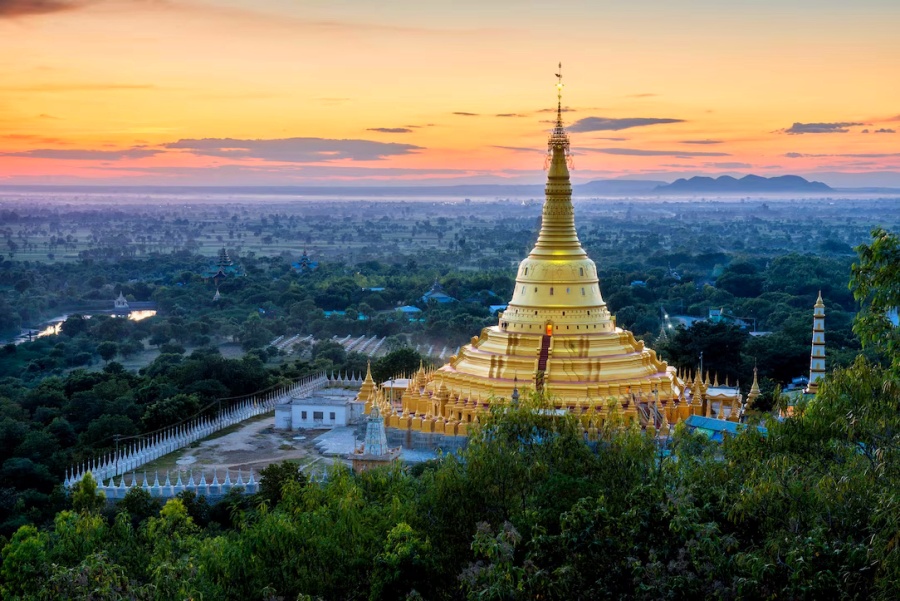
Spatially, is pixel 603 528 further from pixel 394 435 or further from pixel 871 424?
pixel 394 435

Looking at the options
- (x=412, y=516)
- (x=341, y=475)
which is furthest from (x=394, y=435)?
(x=412, y=516)

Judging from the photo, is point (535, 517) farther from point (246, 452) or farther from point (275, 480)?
point (246, 452)

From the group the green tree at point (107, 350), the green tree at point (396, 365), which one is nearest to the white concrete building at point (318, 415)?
the green tree at point (396, 365)

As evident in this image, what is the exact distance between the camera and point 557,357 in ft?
121

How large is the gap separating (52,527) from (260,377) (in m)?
19.6

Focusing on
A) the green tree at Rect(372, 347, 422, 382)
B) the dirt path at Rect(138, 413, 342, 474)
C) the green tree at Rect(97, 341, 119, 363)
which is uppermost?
the green tree at Rect(372, 347, 422, 382)

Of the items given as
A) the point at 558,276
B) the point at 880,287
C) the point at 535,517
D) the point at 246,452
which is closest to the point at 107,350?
the point at 246,452

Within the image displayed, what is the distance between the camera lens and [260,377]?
4897 cm

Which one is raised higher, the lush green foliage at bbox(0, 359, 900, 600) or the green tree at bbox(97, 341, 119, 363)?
the lush green foliage at bbox(0, 359, 900, 600)

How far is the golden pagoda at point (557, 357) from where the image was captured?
3591cm

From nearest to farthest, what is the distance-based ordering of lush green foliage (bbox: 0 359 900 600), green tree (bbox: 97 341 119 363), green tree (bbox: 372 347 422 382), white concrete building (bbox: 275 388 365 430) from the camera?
lush green foliage (bbox: 0 359 900 600)
white concrete building (bbox: 275 388 365 430)
green tree (bbox: 372 347 422 382)
green tree (bbox: 97 341 119 363)

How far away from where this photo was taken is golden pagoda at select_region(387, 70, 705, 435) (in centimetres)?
3591

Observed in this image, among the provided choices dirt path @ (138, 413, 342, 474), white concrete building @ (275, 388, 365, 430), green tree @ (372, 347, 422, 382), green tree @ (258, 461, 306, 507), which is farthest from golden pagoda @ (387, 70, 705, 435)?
green tree @ (372, 347, 422, 382)

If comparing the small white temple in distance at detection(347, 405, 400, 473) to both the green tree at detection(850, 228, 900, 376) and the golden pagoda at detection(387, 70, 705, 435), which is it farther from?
the green tree at detection(850, 228, 900, 376)
